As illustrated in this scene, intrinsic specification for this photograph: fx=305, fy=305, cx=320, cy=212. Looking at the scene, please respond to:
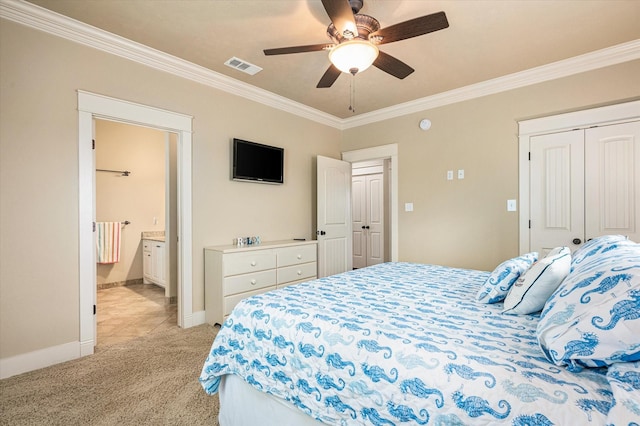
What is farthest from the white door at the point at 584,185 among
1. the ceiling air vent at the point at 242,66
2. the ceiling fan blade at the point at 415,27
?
the ceiling air vent at the point at 242,66

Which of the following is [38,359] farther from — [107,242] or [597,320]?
[597,320]

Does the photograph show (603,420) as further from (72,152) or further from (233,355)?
(72,152)

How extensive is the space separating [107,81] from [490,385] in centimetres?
335

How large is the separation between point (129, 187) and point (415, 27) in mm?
4906

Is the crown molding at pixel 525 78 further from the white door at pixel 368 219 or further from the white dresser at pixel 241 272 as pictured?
the white dresser at pixel 241 272

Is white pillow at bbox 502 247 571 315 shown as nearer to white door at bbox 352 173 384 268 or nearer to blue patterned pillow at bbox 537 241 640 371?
blue patterned pillow at bbox 537 241 640 371

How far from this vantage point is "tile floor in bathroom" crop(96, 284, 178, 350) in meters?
2.99

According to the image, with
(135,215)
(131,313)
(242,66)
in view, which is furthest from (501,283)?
(135,215)

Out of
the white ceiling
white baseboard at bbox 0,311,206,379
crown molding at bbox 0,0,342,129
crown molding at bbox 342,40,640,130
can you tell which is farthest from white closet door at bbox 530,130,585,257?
white baseboard at bbox 0,311,206,379

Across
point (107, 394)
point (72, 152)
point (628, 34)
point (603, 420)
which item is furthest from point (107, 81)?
point (628, 34)

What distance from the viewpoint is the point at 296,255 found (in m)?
3.77

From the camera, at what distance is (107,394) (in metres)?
1.96

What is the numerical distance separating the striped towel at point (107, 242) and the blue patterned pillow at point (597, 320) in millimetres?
5297

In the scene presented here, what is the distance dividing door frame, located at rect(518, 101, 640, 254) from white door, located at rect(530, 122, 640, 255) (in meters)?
0.05
